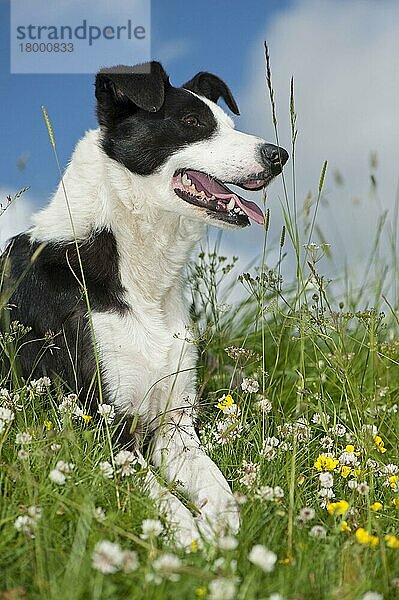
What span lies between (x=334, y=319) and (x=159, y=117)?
152cm

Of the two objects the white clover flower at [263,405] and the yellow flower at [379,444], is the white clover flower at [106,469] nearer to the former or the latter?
the white clover flower at [263,405]

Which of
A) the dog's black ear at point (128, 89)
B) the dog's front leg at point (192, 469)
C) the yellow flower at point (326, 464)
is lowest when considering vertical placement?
the dog's front leg at point (192, 469)

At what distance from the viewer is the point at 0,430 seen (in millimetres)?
3422

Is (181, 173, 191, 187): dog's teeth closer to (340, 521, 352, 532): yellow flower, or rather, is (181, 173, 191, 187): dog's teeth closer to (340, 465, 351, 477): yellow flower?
(340, 465, 351, 477): yellow flower

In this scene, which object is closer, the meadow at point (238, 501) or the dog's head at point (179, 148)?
the meadow at point (238, 501)

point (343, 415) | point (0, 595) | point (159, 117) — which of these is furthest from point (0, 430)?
point (343, 415)

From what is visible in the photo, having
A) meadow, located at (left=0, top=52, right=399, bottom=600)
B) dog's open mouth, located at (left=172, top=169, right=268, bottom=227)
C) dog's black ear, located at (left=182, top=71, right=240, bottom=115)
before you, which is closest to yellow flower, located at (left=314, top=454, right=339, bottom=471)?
meadow, located at (left=0, top=52, right=399, bottom=600)

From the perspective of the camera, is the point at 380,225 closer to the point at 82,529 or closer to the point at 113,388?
the point at 113,388

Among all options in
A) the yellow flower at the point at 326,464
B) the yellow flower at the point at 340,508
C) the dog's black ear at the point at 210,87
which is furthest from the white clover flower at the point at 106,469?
the dog's black ear at the point at 210,87

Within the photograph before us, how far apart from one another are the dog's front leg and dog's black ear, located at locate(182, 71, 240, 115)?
1.93 metres

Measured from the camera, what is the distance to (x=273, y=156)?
14.0ft

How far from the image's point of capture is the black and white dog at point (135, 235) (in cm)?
426

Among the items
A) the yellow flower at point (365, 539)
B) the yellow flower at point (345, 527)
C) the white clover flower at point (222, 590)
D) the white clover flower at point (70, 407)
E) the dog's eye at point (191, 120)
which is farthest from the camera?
the dog's eye at point (191, 120)

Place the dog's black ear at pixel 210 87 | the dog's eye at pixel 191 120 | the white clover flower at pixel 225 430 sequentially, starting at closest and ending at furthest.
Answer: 1. the white clover flower at pixel 225 430
2. the dog's eye at pixel 191 120
3. the dog's black ear at pixel 210 87
